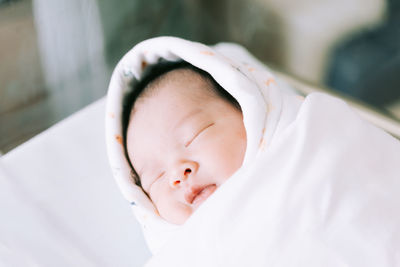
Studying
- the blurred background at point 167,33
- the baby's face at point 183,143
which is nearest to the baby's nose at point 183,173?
the baby's face at point 183,143

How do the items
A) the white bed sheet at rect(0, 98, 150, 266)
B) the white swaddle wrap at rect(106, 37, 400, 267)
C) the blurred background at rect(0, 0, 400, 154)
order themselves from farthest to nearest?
the blurred background at rect(0, 0, 400, 154) < the white bed sheet at rect(0, 98, 150, 266) < the white swaddle wrap at rect(106, 37, 400, 267)

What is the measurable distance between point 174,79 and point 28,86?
2.01 feet

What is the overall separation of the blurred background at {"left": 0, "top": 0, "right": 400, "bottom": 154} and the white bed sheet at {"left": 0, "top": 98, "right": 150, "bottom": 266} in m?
0.35

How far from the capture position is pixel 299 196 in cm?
61

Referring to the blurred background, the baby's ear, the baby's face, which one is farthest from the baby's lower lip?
the blurred background

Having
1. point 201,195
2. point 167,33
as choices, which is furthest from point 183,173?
point 167,33

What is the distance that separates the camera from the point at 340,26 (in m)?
1.49

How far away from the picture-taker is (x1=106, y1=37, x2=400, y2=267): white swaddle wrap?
594mm

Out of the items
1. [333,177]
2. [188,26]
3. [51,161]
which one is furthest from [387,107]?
[51,161]

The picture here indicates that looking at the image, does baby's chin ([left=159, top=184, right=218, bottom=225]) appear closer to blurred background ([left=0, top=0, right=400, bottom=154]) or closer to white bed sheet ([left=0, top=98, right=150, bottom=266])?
white bed sheet ([left=0, top=98, right=150, bottom=266])

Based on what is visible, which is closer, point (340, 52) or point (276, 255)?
point (276, 255)

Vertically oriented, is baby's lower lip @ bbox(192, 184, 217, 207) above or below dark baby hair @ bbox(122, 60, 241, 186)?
below

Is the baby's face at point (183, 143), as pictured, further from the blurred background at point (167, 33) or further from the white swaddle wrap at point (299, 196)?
the blurred background at point (167, 33)

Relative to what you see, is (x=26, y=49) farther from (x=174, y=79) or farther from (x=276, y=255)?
(x=276, y=255)
